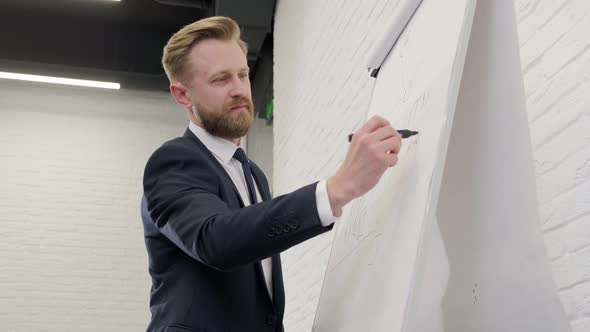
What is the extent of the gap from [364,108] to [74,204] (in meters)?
4.06

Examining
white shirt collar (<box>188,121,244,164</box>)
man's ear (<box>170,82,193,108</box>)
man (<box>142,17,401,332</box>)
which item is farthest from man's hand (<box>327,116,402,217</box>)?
man's ear (<box>170,82,193,108</box>)

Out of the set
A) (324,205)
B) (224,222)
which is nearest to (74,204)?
(224,222)

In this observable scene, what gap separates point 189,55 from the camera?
5.67 feet

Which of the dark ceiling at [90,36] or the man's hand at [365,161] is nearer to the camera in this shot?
the man's hand at [365,161]

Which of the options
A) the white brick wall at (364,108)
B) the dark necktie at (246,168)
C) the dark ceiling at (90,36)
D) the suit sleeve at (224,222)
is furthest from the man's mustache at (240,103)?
the dark ceiling at (90,36)

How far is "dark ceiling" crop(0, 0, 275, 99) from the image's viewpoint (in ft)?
18.0

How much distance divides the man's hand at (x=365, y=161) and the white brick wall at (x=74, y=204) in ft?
17.4

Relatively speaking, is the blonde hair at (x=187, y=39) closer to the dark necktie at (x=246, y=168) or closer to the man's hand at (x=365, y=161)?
the dark necktie at (x=246, y=168)

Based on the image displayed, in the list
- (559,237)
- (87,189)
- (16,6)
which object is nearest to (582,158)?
(559,237)

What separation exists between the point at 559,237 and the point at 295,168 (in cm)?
258

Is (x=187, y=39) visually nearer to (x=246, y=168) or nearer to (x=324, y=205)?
(x=246, y=168)

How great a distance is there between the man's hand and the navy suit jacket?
49 mm

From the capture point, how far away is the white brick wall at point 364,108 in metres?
1.46

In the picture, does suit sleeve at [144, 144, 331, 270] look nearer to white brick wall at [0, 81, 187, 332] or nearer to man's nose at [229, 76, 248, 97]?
man's nose at [229, 76, 248, 97]
